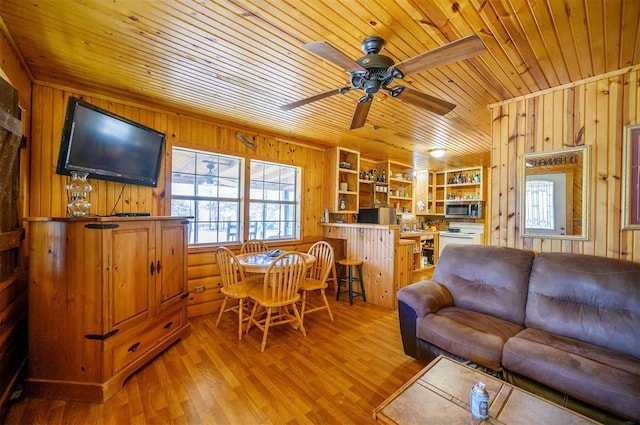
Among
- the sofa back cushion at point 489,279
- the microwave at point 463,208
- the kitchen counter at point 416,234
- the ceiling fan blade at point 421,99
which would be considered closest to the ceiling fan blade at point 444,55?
the ceiling fan blade at point 421,99

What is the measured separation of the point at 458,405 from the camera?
4.10 ft

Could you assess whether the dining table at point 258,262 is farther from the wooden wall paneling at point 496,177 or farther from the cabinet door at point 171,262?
the wooden wall paneling at point 496,177

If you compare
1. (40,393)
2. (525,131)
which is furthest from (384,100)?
(40,393)

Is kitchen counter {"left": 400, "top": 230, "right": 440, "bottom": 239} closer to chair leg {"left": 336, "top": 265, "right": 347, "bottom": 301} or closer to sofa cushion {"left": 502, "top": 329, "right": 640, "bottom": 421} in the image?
chair leg {"left": 336, "top": 265, "right": 347, "bottom": 301}

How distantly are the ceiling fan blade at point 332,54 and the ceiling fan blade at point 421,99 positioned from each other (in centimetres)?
34

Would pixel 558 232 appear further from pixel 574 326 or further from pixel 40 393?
pixel 40 393

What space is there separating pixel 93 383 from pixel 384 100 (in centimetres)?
339

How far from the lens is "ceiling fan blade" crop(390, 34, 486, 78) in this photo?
1.34 meters

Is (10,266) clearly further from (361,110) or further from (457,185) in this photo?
(457,185)

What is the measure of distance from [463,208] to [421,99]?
519cm

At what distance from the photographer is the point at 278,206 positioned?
432cm

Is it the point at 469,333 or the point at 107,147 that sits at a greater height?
the point at 107,147

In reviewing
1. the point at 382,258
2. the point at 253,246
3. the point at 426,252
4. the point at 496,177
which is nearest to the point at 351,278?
the point at 382,258

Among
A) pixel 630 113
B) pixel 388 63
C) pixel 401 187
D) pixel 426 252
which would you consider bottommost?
pixel 426 252
